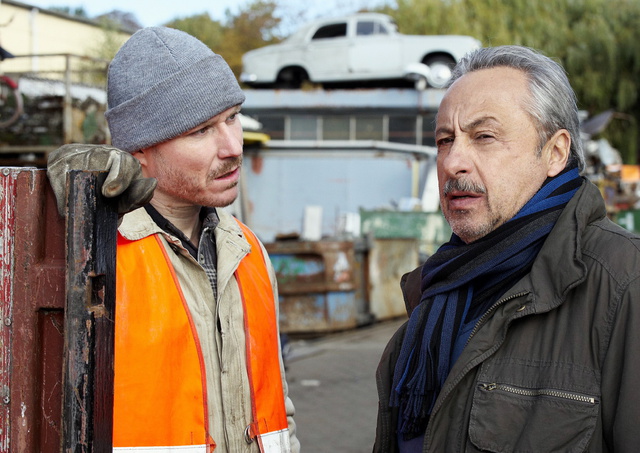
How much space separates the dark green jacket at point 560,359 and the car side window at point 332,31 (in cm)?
1815

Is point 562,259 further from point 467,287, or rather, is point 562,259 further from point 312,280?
point 312,280

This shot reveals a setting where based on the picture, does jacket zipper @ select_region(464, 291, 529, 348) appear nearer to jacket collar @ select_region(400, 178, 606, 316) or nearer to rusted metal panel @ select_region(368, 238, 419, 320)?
jacket collar @ select_region(400, 178, 606, 316)

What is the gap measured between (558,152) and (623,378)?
686 mm

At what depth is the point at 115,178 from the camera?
4.46 ft

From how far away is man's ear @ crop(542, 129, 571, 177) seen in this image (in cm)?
208

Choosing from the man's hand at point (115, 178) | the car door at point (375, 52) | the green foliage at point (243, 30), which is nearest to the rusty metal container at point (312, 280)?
the man's hand at point (115, 178)

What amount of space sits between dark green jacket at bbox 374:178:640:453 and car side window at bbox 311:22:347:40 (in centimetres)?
1815

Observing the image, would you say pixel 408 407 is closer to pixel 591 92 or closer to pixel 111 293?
pixel 111 293

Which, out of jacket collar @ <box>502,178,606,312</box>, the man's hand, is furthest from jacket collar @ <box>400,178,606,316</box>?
the man's hand

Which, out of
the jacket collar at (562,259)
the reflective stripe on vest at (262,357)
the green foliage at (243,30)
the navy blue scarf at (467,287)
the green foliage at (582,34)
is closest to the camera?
the jacket collar at (562,259)

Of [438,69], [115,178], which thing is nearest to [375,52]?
[438,69]

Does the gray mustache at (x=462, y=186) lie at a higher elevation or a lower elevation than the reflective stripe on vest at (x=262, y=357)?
higher

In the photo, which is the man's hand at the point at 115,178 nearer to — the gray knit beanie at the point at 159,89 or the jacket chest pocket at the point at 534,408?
the gray knit beanie at the point at 159,89

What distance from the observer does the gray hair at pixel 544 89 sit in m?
2.04
